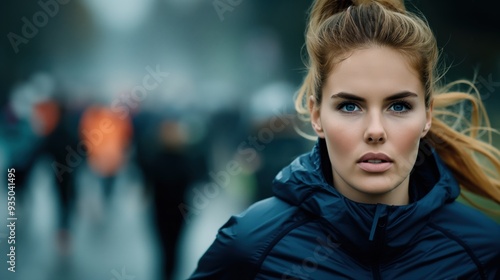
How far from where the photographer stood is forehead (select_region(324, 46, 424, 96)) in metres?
2.29

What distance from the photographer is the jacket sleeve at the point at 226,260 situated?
7.95ft

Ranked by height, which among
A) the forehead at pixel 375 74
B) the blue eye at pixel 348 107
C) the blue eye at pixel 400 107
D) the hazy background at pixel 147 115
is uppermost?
the forehead at pixel 375 74

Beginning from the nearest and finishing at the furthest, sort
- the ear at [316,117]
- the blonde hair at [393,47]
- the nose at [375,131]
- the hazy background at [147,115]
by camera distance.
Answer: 1. the nose at [375,131]
2. the blonde hair at [393,47]
3. the ear at [316,117]
4. the hazy background at [147,115]

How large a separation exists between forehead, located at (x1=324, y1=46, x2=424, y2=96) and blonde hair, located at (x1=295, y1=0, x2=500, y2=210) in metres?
0.03

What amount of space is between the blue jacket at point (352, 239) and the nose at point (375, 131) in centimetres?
22

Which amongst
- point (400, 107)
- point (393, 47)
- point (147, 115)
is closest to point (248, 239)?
point (400, 107)

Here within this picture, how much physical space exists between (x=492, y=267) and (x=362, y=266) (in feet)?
1.45

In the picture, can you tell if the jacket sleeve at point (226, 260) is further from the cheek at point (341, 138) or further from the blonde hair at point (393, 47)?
the blonde hair at point (393, 47)

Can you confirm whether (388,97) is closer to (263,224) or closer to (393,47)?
(393,47)

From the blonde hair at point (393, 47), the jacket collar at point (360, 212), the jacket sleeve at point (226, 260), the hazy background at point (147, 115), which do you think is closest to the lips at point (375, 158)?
the jacket collar at point (360, 212)

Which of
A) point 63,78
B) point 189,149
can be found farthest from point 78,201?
point 63,78

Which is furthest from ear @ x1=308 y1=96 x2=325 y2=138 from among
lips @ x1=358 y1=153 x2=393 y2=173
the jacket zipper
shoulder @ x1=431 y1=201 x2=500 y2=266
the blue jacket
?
shoulder @ x1=431 y1=201 x2=500 y2=266

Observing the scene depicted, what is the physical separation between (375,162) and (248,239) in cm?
49

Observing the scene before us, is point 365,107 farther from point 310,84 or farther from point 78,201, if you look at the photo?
point 78,201
